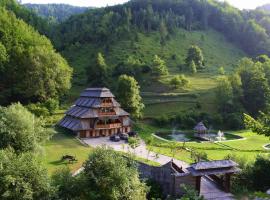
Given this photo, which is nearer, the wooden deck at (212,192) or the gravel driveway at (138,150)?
the wooden deck at (212,192)

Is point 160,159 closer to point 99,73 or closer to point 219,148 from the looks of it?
point 219,148

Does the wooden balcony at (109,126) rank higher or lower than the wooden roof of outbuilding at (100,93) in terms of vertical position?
lower

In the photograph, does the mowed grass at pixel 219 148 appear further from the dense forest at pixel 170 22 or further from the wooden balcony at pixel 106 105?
the dense forest at pixel 170 22

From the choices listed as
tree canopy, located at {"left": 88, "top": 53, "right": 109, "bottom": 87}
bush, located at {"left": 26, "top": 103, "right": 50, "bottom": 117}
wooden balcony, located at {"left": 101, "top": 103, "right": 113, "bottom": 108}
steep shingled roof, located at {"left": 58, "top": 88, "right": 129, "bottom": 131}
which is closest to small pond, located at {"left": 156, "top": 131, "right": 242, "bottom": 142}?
steep shingled roof, located at {"left": 58, "top": 88, "right": 129, "bottom": 131}

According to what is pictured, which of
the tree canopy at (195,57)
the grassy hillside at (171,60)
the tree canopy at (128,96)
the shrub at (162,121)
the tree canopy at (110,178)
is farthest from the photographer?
the tree canopy at (195,57)

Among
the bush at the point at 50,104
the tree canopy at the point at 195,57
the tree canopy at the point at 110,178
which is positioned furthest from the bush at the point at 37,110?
the tree canopy at the point at 195,57

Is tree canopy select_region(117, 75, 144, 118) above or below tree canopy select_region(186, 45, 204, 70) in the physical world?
below

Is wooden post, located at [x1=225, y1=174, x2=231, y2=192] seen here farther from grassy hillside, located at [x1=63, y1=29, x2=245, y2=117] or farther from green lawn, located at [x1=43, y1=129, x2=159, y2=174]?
grassy hillside, located at [x1=63, y1=29, x2=245, y2=117]
